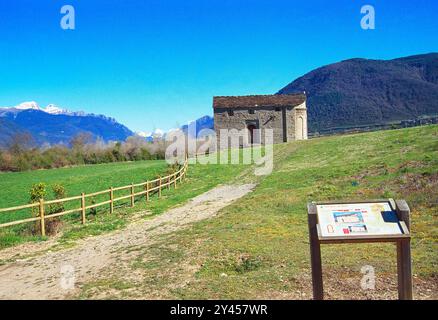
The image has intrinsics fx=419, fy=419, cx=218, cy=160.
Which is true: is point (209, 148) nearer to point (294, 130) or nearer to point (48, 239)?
point (294, 130)

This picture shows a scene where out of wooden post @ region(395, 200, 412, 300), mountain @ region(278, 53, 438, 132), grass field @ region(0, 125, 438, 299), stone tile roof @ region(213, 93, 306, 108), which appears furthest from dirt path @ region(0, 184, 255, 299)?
mountain @ region(278, 53, 438, 132)

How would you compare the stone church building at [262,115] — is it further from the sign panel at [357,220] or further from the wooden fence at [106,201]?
the sign panel at [357,220]

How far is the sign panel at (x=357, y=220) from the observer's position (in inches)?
215

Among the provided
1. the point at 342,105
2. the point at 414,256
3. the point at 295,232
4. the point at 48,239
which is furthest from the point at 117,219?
the point at 342,105

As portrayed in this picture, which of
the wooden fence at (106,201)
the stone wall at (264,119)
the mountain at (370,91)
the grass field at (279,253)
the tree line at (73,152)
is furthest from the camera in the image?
the mountain at (370,91)

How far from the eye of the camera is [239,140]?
49031 mm

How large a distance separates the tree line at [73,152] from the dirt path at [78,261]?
43.6 m

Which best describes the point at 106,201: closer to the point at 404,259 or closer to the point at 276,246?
the point at 276,246

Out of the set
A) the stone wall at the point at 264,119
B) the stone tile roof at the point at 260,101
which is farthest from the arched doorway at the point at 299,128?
the stone tile roof at the point at 260,101

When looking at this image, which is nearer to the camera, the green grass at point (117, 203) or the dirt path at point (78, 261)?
the dirt path at point (78, 261)

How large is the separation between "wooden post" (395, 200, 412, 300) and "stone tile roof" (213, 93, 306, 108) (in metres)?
44.0

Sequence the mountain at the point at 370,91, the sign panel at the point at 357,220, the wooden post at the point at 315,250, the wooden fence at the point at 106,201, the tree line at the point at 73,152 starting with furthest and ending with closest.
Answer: the mountain at the point at 370,91 < the tree line at the point at 73,152 < the wooden fence at the point at 106,201 < the wooden post at the point at 315,250 < the sign panel at the point at 357,220
